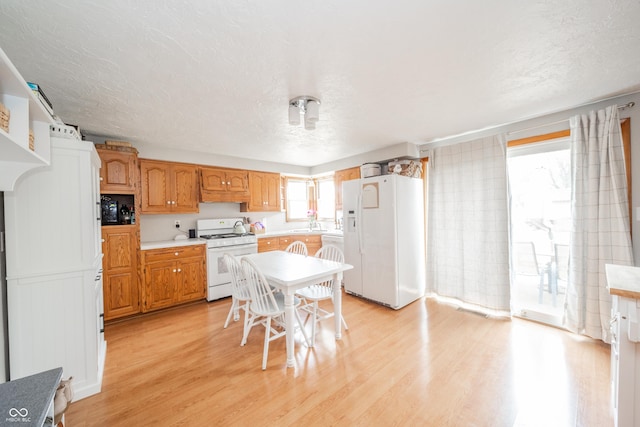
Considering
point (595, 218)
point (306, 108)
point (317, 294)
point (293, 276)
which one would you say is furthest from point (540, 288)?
point (306, 108)

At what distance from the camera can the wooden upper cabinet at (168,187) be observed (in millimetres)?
3416

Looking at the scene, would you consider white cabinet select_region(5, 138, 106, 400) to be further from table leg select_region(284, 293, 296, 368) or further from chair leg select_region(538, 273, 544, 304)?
chair leg select_region(538, 273, 544, 304)

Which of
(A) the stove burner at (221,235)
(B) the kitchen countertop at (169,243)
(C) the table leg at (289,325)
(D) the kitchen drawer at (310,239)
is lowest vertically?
(C) the table leg at (289,325)

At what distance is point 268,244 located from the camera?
445 cm

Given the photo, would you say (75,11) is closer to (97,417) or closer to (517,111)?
(97,417)

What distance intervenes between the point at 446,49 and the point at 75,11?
6.53 feet

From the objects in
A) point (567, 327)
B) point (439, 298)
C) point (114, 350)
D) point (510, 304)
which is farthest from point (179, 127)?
point (567, 327)

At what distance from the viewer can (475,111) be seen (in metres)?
2.51

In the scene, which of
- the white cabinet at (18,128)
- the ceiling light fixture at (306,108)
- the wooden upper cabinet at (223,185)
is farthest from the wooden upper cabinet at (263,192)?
the white cabinet at (18,128)

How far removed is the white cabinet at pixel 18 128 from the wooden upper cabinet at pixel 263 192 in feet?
9.84

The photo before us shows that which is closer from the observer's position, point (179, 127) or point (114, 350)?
point (114, 350)

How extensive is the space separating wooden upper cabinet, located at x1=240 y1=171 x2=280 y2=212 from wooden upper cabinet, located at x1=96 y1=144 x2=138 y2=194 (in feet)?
5.64

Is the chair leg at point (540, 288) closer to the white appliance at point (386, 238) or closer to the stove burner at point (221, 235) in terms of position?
the white appliance at point (386, 238)

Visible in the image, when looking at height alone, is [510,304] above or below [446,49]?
below
